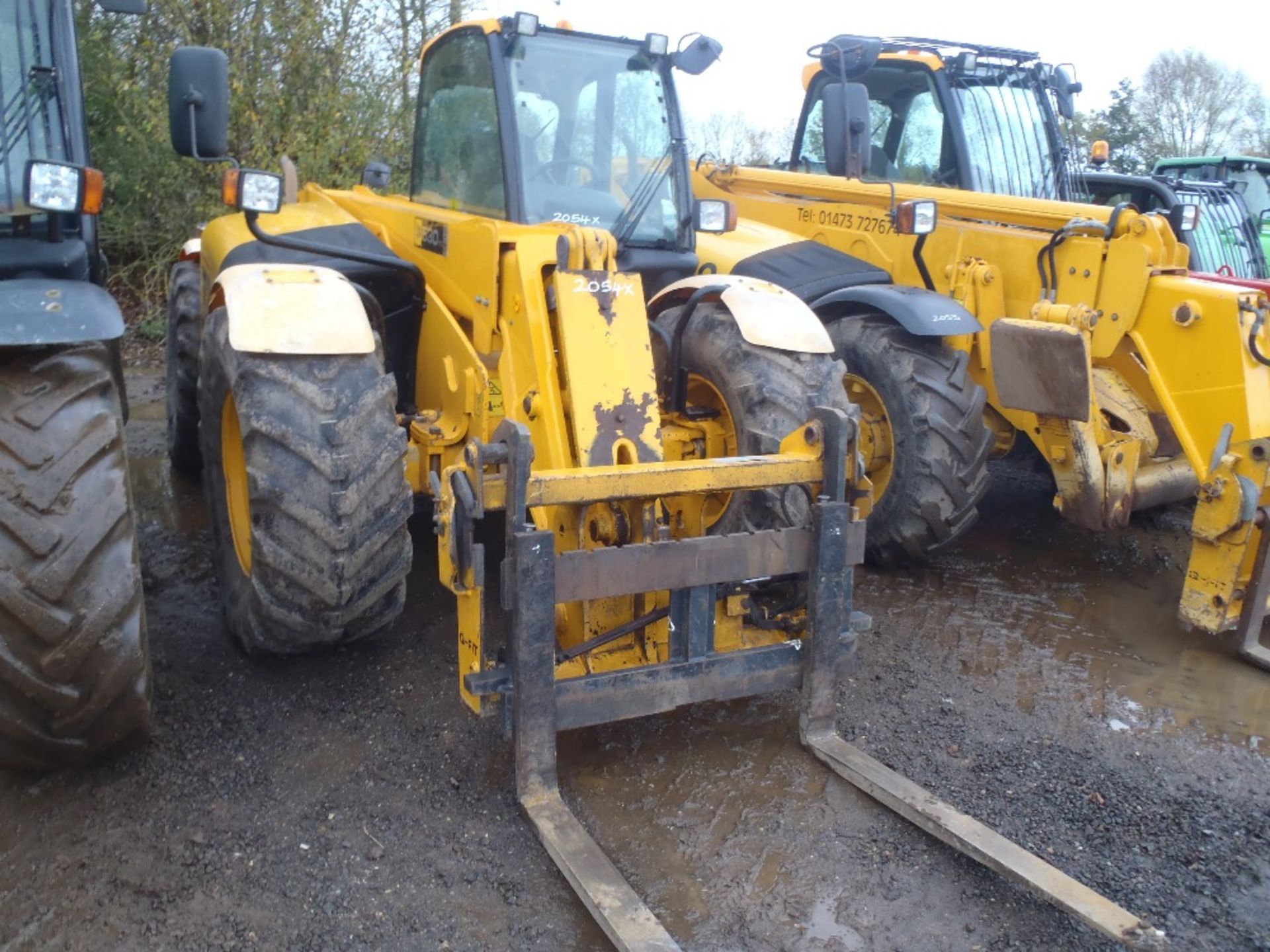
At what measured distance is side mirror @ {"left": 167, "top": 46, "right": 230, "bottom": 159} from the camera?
3.25 meters

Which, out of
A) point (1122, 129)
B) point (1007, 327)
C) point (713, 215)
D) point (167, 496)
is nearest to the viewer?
point (713, 215)

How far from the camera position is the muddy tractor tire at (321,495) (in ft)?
10.9

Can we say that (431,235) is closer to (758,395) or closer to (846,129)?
(758,395)

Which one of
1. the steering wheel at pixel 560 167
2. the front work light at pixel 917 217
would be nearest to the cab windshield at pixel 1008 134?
the front work light at pixel 917 217

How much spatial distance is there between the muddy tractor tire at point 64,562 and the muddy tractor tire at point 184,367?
3.11 metres

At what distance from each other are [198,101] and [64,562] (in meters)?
1.47

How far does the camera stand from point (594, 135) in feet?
14.0

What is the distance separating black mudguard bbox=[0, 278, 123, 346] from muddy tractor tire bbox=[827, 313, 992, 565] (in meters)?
3.35

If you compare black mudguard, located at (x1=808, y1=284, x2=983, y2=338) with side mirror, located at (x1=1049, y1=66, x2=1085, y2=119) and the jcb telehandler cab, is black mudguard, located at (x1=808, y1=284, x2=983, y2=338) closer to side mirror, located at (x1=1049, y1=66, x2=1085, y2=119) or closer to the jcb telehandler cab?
side mirror, located at (x1=1049, y1=66, x2=1085, y2=119)

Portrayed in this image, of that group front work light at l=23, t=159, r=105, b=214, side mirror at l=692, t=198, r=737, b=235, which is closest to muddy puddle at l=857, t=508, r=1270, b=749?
side mirror at l=692, t=198, r=737, b=235

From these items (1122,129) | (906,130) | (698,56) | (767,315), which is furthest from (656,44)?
(1122,129)

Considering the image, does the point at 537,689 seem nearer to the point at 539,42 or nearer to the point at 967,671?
the point at 967,671

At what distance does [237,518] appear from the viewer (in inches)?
162

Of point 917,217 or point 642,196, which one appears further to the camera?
point 917,217
